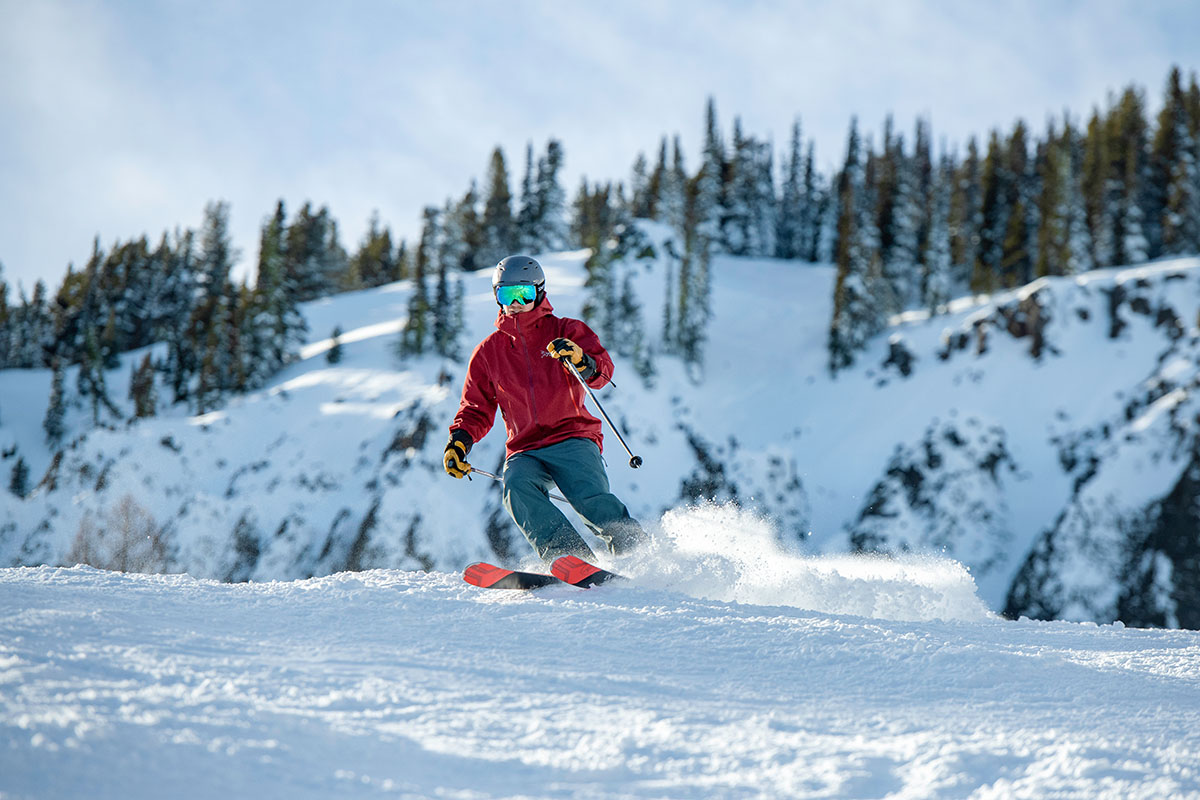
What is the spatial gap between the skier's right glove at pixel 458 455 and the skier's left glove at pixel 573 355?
0.80 meters

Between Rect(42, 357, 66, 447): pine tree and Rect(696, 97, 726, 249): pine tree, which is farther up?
Rect(696, 97, 726, 249): pine tree

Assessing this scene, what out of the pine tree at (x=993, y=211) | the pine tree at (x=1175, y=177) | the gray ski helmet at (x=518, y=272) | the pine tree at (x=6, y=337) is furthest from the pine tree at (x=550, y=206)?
the gray ski helmet at (x=518, y=272)

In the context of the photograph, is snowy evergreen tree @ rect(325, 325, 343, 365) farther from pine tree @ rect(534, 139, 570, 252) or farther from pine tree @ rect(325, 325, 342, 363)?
pine tree @ rect(534, 139, 570, 252)

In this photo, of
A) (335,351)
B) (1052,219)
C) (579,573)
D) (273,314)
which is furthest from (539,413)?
(1052,219)

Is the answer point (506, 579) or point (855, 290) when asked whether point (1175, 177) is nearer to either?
point (855, 290)

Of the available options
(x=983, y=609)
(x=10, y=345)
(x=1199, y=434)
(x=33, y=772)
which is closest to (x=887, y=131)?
(x=1199, y=434)

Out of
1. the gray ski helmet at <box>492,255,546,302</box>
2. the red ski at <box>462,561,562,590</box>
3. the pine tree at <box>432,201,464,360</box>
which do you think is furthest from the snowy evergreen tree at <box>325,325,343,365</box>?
the red ski at <box>462,561,562,590</box>

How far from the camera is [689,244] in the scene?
43.0 m

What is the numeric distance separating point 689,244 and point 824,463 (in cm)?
1778

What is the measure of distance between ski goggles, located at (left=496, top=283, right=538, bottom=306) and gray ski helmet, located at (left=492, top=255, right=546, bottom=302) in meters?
0.03

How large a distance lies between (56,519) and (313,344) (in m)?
16.8

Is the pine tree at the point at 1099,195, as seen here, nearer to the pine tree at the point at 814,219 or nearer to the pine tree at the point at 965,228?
the pine tree at the point at 965,228

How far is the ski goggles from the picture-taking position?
15.3 feet

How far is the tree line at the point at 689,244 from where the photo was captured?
36875 millimetres
